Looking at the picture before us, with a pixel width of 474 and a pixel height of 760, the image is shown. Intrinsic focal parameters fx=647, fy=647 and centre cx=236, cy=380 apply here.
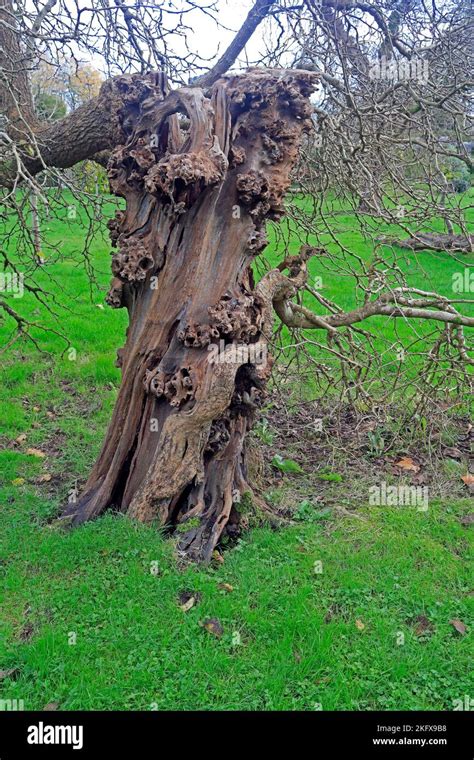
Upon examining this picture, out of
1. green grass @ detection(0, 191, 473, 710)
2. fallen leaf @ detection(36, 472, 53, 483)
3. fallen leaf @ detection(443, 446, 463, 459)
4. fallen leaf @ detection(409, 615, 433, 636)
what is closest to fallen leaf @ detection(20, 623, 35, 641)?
green grass @ detection(0, 191, 473, 710)

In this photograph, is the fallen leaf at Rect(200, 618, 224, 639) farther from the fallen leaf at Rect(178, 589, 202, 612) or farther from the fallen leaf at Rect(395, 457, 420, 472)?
the fallen leaf at Rect(395, 457, 420, 472)

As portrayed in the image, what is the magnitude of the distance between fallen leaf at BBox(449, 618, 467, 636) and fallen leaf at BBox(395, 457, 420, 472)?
1983 mm

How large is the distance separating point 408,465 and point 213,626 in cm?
270

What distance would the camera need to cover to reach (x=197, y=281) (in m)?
4.14

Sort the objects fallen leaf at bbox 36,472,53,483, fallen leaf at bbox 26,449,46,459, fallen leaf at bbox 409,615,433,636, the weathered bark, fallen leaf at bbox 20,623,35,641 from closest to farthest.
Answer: fallen leaf at bbox 20,623,35,641, fallen leaf at bbox 409,615,433,636, the weathered bark, fallen leaf at bbox 36,472,53,483, fallen leaf at bbox 26,449,46,459

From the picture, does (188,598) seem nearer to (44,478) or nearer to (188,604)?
(188,604)

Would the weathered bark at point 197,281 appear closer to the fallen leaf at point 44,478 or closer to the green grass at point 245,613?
the green grass at point 245,613

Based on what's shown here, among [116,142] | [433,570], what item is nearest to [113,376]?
[116,142]

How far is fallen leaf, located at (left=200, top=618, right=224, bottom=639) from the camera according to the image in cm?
344

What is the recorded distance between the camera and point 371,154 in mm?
5816

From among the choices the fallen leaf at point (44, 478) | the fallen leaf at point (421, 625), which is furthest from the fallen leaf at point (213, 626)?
the fallen leaf at point (44, 478)

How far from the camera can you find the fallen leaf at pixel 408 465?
5527 millimetres
